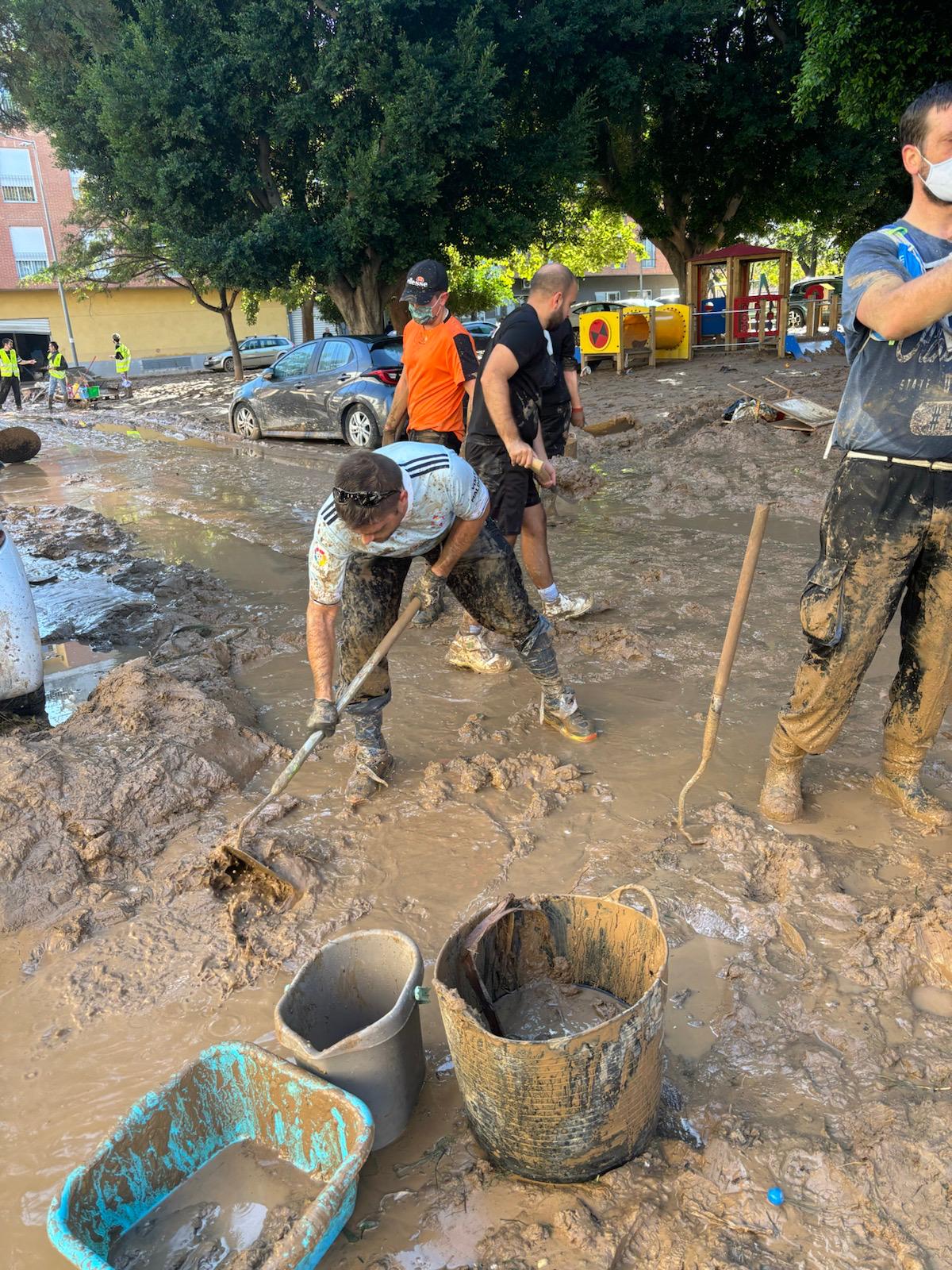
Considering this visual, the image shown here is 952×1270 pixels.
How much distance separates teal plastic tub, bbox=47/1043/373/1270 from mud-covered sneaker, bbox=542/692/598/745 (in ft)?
7.10

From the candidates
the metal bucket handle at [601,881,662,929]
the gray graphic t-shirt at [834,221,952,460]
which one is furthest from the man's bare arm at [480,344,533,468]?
the metal bucket handle at [601,881,662,929]

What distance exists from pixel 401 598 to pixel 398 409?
2.33 m

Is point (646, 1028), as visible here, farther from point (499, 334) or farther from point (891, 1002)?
point (499, 334)

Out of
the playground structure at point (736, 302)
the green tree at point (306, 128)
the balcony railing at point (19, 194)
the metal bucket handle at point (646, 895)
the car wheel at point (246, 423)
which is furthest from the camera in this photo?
the balcony railing at point (19, 194)

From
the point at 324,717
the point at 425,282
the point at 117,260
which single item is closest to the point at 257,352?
the point at 117,260

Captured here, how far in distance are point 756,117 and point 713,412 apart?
9.36 meters

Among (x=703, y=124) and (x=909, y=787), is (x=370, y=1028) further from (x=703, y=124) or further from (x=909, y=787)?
(x=703, y=124)

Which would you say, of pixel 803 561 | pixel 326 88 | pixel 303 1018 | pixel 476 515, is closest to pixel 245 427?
pixel 326 88

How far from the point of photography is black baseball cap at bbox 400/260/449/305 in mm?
5113

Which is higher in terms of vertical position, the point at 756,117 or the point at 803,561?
the point at 756,117

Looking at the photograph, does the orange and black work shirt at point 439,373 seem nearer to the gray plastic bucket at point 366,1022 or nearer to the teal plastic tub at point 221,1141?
the gray plastic bucket at point 366,1022

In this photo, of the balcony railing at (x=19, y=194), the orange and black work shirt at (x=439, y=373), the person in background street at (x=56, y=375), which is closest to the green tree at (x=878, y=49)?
the orange and black work shirt at (x=439, y=373)

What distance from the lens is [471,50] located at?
12.5 meters

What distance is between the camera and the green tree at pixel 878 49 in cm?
903
